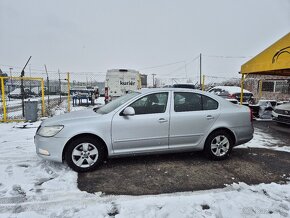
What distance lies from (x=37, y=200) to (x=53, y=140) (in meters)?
1.10

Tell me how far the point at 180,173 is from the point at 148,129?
1028mm

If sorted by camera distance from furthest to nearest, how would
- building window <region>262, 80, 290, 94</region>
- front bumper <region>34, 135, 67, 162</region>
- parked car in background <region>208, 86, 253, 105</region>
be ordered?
building window <region>262, 80, 290, 94</region>
parked car in background <region>208, 86, 253, 105</region>
front bumper <region>34, 135, 67, 162</region>

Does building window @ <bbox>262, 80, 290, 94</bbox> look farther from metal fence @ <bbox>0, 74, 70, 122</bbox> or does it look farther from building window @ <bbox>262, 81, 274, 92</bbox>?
metal fence @ <bbox>0, 74, 70, 122</bbox>

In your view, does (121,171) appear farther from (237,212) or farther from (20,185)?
(237,212)

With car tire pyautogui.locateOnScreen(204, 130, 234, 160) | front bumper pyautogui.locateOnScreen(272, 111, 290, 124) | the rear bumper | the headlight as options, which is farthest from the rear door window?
front bumper pyautogui.locateOnScreen(272, 111, 290, 124)

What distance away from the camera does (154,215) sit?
9.53ft

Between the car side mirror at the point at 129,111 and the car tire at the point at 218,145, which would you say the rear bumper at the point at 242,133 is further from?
the car side mirror at the point at 129,111

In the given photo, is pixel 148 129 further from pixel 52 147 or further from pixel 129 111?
pixel 52 147

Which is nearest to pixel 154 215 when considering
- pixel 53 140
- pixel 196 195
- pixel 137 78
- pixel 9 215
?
pixel 196 195

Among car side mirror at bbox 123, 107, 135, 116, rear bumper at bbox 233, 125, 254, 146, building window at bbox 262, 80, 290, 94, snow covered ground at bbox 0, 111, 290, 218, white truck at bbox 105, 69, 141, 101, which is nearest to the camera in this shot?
snow covered ground at bbox 0, 111, 290, 218

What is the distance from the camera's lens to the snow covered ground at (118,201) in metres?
2.95

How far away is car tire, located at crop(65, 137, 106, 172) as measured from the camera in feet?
13.3

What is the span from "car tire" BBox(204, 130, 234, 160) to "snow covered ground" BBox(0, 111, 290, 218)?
1.10m

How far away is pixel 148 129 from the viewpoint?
431 cm
